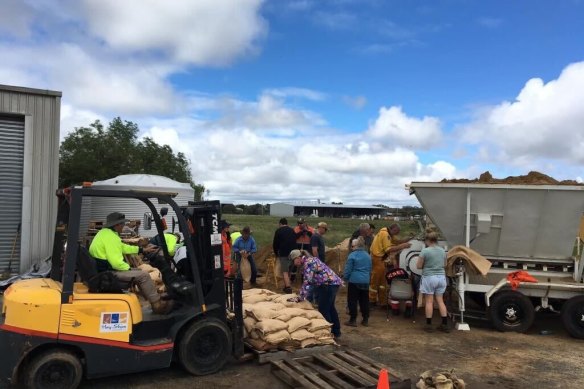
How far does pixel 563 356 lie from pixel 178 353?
18.5ft

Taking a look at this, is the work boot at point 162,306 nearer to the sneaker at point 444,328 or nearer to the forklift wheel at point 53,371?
the forklift wheel at point 53,371

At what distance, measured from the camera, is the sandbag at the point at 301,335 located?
21.5 ft

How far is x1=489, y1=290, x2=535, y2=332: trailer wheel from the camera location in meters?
8.64

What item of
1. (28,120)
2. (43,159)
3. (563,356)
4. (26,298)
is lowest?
(563,356)

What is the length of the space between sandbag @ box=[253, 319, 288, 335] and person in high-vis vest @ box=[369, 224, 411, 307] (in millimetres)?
4401

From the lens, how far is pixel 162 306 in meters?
5.99

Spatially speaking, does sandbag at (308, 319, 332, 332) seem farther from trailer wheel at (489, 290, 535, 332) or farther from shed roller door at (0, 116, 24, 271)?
shed roller door at (0, 116, 24, 271)

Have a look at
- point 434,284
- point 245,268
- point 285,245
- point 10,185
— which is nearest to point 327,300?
point 434,284

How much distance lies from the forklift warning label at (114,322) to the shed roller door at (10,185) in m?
8.43

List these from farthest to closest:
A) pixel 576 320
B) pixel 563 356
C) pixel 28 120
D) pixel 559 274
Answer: pixel 28 120 < pixel 559 274 < pixel 576 320 < pixel 563 356

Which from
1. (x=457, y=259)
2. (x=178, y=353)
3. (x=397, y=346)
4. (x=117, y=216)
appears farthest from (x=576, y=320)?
(x=117, y=216)

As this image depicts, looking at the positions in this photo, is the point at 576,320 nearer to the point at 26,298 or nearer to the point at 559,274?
the point at 559,274

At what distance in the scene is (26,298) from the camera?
5035 millimetres

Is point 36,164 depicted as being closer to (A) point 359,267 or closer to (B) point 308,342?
(A) point 359,267
